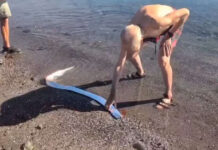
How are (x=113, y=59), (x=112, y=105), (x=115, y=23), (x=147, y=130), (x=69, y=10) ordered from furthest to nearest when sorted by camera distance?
(x=69, y=10) < (x=115, y=23) < (x=113, y=59) < (x=112, y=105) < (x=147, y=130)

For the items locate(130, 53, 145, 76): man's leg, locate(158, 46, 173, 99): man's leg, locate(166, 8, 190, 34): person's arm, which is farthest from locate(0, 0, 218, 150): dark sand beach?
locate(166, 8, 190, 34): person's arm

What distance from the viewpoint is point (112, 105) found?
4039 millimetres

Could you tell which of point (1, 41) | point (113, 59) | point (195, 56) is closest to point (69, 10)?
point (1, 41)

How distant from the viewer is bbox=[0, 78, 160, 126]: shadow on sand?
12.6 feet

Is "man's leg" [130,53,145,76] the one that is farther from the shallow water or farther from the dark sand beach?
the shallow water

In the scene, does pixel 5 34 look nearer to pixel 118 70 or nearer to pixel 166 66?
pixel 118 70

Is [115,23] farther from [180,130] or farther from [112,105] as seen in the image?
[180,130]

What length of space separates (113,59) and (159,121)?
1986 mm

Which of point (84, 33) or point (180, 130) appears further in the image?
point (84, 33)

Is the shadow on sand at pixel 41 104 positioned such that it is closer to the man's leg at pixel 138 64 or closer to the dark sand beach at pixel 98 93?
the dark sand beach at pixel 98 93

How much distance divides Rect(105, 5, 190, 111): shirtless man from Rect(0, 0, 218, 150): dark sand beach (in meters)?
0.37

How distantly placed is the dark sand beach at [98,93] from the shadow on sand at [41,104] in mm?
12

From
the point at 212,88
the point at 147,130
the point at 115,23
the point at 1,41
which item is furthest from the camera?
the point at 115,23

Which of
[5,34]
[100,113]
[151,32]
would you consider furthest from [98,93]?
[5,34]
